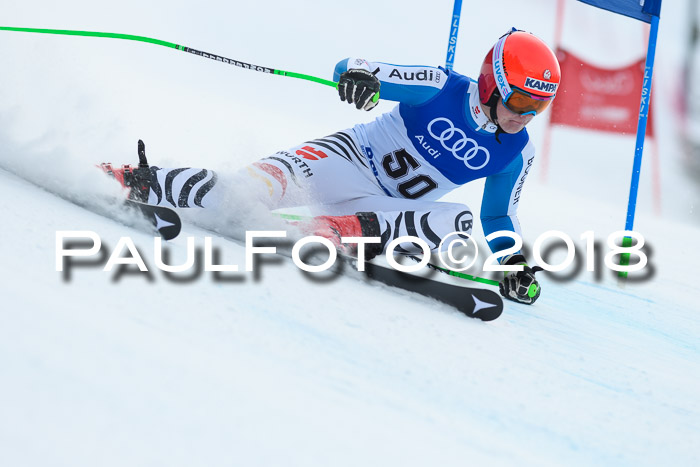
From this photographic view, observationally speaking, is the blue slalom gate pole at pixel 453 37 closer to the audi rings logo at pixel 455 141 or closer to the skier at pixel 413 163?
the skier at pixel 413 163

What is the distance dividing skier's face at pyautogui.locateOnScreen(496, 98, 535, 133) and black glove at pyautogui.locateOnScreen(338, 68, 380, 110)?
1.72ft

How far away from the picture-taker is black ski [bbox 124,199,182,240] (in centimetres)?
253

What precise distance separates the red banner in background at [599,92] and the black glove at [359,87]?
670 cm

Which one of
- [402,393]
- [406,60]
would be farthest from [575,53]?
[402,393]

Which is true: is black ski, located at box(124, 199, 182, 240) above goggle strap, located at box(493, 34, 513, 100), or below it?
below

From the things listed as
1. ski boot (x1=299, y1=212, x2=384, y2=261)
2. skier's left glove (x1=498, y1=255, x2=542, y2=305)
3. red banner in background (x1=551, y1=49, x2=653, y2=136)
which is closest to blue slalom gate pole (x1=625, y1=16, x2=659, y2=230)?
skier's left glove (x1=498, y1=255, x2=542, y2=305)

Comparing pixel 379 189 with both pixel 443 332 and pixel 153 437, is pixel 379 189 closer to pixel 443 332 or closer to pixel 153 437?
pixel 443 332

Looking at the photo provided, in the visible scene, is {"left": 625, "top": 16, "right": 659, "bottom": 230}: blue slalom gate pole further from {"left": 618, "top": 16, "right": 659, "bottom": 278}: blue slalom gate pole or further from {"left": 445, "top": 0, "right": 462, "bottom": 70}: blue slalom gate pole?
{"left": 445, "top": 0, "right": 462, "bottom": 70}: blue slalom gate pole

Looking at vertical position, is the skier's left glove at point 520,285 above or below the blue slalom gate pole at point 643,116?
below

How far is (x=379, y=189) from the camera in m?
3.30

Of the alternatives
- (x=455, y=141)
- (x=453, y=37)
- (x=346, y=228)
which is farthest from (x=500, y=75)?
(x=453, y=37)

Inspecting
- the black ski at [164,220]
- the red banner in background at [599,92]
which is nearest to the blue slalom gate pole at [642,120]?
the black ski at [164,220]

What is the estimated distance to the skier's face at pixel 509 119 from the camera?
293 centimetres

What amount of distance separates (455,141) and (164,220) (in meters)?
1.33
